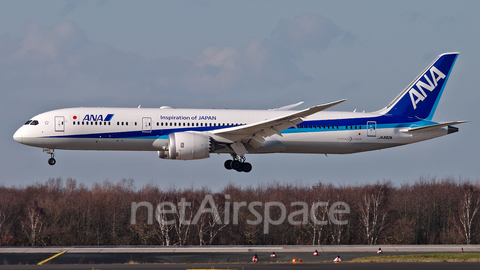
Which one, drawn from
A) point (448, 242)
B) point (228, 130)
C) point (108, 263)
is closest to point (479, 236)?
point (448, 242)

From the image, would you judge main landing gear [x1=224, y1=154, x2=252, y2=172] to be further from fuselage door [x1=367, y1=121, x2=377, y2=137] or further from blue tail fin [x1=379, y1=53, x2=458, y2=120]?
blue tail fin [x1=379, y1=53, x2=458, y2=120]

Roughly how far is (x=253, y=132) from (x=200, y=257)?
1000 cm

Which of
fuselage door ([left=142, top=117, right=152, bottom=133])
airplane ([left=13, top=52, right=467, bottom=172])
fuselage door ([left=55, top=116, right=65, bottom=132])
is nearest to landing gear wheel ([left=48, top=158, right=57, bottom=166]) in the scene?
airplane ([left=13, top=52, right=467, bottom=172])

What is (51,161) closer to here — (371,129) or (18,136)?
(18,136)

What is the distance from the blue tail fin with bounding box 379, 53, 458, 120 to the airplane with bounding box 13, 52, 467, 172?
85 centimetres

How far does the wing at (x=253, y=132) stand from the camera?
43906 millimetres

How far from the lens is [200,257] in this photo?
46531 mm

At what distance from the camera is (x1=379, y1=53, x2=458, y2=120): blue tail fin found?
2095 inches

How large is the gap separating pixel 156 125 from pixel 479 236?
53.9 m

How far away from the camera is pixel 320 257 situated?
46.2 metres

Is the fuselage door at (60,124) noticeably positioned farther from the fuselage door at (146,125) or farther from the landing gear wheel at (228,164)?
the landing gear wheel at (228,164)

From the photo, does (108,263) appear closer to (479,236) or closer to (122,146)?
(122,146)

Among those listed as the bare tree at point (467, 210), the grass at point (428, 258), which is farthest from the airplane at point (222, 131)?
the bare tree at point (467, 210)

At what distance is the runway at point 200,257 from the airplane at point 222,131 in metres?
7.13
